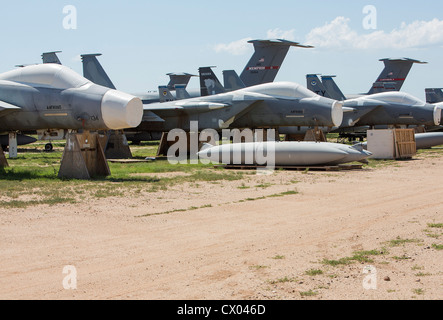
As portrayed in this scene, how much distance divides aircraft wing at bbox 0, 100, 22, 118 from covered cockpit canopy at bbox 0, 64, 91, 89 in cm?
86

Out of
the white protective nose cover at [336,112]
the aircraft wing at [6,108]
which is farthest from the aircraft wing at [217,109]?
the aircraft wing at [6,108]

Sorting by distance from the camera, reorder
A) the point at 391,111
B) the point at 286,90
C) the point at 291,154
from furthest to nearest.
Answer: the point at 391,111
the point at 286,90
the point at 291,154

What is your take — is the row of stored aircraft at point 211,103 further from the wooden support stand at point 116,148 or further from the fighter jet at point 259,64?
the wooden support stand at point 116,148

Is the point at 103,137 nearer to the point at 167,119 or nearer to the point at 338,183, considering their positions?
the point at 167,119

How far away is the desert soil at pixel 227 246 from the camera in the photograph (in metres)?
5.44

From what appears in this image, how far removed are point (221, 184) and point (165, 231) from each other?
21.3ft

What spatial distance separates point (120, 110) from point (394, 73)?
36401 mm

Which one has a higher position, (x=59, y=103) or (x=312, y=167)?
(x=59, y=103)

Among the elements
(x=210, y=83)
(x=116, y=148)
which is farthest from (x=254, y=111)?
(x=210, y=83)

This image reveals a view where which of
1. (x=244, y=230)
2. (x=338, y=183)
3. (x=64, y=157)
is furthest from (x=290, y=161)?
(x=244, y=230)

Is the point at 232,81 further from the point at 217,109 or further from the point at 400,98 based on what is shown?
the point at 400,98

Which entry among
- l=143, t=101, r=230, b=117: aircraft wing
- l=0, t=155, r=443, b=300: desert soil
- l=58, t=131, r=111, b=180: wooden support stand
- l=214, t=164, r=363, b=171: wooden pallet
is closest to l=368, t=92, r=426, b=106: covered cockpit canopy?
l=143, t=101, r=230, b=117: aircraft wing

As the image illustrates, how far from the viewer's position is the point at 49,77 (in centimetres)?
1586
